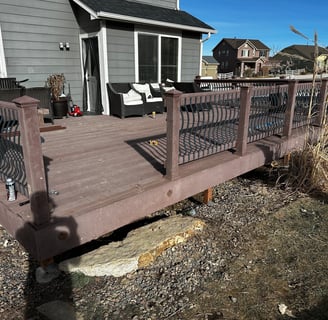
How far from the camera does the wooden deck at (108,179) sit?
7.30 ft

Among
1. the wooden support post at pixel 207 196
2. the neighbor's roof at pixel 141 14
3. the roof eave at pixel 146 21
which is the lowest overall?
the wooden support post at pixel 207 196

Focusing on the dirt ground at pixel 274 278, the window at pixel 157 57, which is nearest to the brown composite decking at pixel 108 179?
the dirt ground at pixel 274 278

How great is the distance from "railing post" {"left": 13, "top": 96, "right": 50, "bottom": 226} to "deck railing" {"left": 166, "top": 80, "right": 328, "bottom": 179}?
→ 3.79 ft

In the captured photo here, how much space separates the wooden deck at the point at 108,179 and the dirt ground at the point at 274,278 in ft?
2.73

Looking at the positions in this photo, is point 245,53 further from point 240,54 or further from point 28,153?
point 28,153

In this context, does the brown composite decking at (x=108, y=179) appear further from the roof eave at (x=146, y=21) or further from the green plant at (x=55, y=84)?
the roof eave at (x=146, y=21)

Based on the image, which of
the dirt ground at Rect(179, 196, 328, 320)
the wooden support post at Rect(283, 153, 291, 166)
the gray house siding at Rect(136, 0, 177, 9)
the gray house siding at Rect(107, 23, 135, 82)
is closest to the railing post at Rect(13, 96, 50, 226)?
the dirt ground at Rect(179, 196, 328, 320)

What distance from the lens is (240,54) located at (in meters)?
51.7

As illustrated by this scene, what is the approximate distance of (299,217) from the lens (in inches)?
140

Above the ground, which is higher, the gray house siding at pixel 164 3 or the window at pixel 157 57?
the gray house siding at pixel 164 3

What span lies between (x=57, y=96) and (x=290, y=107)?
4.65 m

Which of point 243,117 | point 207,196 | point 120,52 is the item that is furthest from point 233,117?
point 120,52

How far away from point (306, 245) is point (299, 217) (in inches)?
25.2

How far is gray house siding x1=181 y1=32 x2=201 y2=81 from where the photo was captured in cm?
806
